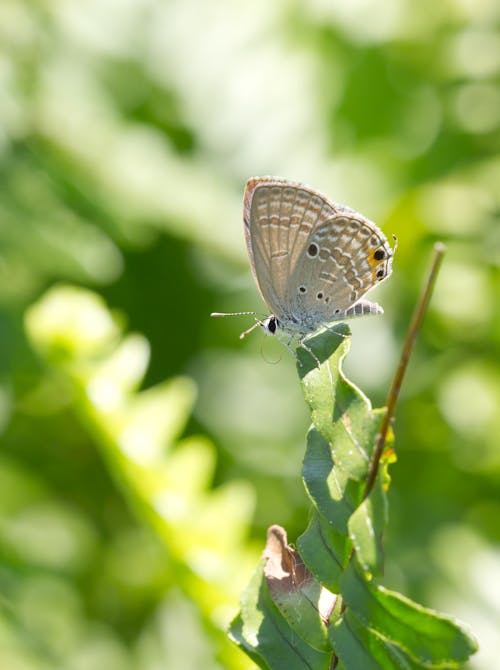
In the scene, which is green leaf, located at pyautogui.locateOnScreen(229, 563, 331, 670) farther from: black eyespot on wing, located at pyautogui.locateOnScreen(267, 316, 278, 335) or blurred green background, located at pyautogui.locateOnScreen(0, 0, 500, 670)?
blurred green background, located at pyautogui.locateOnScreen(0, 0, 500, 670)

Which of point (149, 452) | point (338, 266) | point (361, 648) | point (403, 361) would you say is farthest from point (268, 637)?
point (149, 452)

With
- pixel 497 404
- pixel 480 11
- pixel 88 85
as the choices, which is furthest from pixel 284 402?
pixel 480 11

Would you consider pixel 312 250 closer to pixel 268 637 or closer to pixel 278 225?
pixel 278 225

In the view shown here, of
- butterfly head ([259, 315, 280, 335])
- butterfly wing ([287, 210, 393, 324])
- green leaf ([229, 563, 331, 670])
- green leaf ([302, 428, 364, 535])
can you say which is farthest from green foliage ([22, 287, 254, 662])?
green leaf ([302, 428, 364, 535])

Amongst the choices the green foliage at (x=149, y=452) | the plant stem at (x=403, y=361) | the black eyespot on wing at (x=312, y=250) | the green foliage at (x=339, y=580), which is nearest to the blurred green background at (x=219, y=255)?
the green foliage at (x=149, y=452)

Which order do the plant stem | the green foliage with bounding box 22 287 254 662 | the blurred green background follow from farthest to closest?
the blurred green background, the green foliage with bounding box 22 287 254 662, the plant stem
